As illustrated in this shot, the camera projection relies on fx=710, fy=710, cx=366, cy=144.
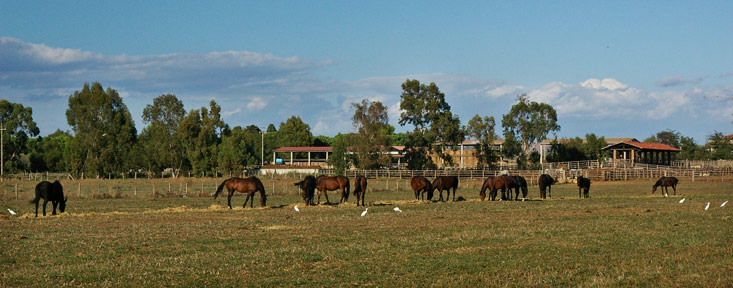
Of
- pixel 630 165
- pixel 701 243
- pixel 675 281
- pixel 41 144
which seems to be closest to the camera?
pixel 675 281

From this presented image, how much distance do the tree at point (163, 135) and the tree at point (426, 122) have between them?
3242cm

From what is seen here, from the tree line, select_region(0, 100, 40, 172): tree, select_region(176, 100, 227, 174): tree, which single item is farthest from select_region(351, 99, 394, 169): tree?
select_region(0, 100, 40, 172): tree

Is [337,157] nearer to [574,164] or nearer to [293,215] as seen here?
[574,164]

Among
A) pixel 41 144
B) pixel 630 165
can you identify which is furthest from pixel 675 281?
pixel 41 144

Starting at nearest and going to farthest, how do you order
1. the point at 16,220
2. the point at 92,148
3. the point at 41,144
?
the point at 16,220
the point at 92,148
the point at 41,144

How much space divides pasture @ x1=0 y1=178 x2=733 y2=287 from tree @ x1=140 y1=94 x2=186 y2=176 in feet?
240

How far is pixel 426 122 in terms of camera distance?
298ft

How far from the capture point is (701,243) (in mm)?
17062

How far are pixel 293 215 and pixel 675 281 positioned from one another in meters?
16.9

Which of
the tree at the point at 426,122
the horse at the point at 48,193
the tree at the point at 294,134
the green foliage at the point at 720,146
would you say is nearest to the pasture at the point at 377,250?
the horse at the point at 48,193

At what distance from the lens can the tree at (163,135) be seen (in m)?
Answer: 98.2

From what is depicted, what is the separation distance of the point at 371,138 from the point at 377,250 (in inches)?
2904

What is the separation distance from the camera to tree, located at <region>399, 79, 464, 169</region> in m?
88.9

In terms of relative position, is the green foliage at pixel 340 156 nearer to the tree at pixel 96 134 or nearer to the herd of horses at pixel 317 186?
the tree at pixel 96 134
